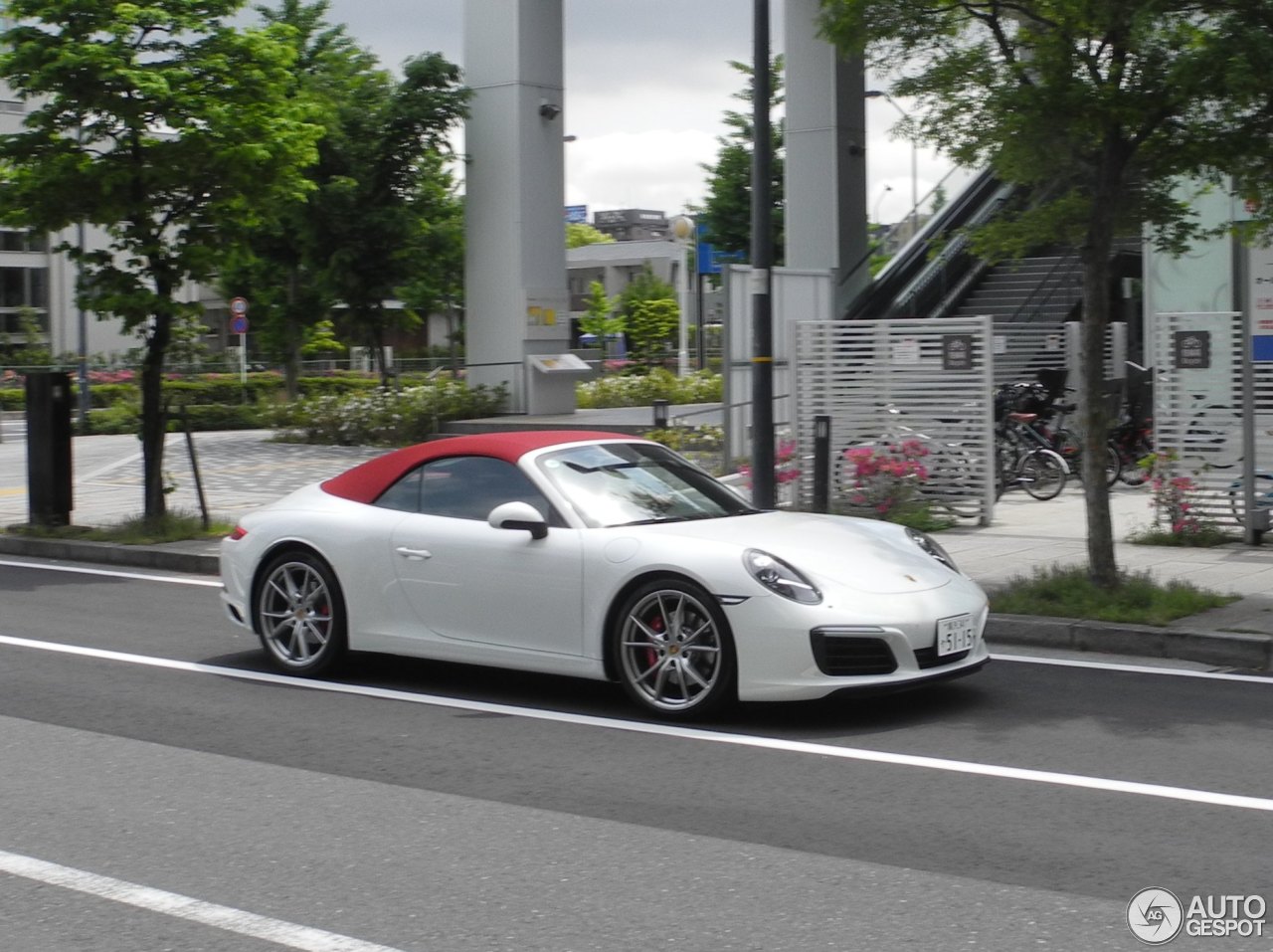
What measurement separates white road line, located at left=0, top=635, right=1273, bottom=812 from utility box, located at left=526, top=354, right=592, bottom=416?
19.1m

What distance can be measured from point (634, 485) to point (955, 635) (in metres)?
1.79

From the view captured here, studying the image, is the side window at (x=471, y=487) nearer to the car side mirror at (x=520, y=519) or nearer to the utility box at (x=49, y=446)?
the car side mirror at (x=520, y=519)

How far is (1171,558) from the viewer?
471 inches

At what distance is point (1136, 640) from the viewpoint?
873 cm

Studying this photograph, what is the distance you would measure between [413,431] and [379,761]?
21068mm

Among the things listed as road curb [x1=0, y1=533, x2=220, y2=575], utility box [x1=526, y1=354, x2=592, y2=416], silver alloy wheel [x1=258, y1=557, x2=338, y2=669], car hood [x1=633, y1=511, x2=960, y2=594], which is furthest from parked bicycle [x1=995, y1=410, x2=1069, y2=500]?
utility box [x1=526, y1=354, x2=592, y2=416]

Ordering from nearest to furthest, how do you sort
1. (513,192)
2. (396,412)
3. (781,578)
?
(781,578)
(396,412)
(513,192)

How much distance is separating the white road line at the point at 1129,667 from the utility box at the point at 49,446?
10305mm

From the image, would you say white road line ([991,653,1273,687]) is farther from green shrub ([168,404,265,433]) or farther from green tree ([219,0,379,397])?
green shrub ([168,404,265,433])

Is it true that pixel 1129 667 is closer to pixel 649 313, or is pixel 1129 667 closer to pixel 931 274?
pixel 931 274

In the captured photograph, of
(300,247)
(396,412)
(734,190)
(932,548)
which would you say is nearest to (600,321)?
(734,190)

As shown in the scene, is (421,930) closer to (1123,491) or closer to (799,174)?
(1123,491)

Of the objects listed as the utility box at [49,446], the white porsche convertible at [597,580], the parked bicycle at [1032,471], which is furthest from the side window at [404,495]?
the parked bicycle at [1032,471]

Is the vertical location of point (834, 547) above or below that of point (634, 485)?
below
